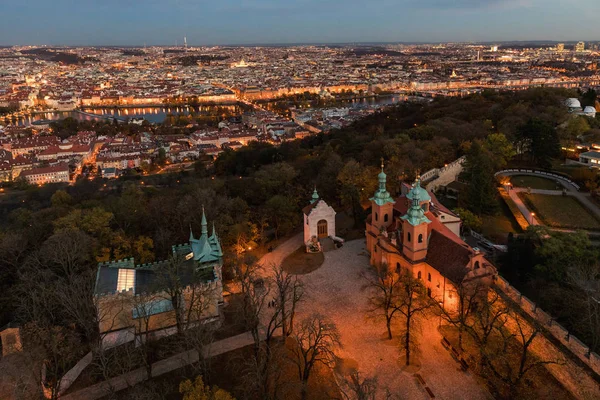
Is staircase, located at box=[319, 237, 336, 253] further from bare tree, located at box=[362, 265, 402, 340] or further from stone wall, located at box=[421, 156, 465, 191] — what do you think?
stone wall, located at box=[421, 156, 465, 191]

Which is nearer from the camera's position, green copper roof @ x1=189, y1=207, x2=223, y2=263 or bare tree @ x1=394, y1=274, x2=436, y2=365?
bare tree @ x1=394, y1=274, x2=436, y2=365

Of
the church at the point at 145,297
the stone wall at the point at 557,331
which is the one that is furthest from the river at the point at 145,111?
the stone wall at the point at 557,331

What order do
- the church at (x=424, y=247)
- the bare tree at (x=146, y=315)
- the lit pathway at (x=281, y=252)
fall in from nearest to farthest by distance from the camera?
1. the bare tree at (x=146, y=315)
2. the church at (x=424, y=247)
3. the lit pathway at (x=281, y=252)

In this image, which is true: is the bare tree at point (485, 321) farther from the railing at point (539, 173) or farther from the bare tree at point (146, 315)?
the railing at point (539, 173)

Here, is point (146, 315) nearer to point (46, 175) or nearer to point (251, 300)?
point (251, 300)

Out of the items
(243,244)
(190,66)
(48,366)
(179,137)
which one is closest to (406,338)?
(243,244)

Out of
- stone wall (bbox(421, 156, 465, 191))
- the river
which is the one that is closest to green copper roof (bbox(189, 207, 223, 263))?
stone wall (bbox(421, 156, 465, 191))
